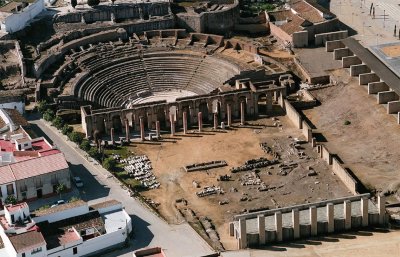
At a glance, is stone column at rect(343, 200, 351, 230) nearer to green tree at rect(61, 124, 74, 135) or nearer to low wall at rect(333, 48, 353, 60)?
green tree at rect(61, 124, 74, 135)

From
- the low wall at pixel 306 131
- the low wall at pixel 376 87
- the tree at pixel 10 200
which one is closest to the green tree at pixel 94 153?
the tree at pixel 10 200

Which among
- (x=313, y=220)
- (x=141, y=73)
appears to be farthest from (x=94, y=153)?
(x=313, y=220)

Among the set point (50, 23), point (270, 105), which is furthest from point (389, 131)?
point (50, 23)

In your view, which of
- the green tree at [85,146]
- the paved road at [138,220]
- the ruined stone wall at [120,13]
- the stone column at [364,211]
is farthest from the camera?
the ruined stone wall at [120,13]

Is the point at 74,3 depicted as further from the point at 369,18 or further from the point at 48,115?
the point at 369,18

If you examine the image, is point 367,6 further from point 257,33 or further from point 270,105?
point 270,105

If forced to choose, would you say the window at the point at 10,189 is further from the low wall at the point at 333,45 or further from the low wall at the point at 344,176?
the low wall at the point at 333,45
